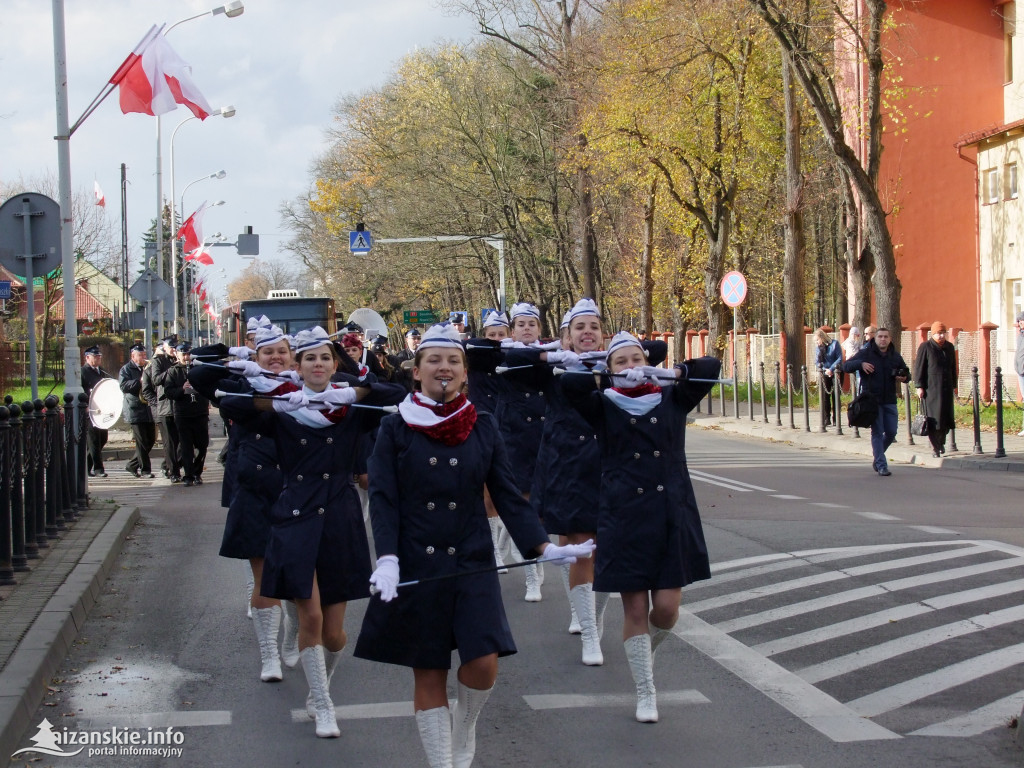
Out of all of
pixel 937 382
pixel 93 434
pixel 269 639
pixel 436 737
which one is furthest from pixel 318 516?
pixel 937 382

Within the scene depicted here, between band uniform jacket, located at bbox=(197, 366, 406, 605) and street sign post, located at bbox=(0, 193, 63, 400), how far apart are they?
7.52 meters

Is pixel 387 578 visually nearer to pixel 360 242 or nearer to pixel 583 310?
pixel 583 310

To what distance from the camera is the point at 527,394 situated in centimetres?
881

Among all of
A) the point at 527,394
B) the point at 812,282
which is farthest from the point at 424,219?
the point at 527,394

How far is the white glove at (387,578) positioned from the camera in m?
4.27

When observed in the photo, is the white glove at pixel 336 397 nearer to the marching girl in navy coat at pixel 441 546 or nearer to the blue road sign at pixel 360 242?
the marching girl in navy coat at pixel 441 546

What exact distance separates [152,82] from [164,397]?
489cm

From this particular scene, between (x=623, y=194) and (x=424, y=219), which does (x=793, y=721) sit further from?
(x=424, y=219)

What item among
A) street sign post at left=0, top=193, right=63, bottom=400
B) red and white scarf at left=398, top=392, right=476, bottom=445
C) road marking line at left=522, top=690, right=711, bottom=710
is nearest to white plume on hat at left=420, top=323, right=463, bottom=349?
red and white scarf at left=398, top=392, right=476, bottom=445

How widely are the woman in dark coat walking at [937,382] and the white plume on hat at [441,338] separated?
1404 centimetres

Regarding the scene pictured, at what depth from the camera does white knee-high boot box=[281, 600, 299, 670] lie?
645 cm

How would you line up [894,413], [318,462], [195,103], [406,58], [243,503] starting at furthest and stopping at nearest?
[406,58], [195,103], [894,413], [243,503], [318,462]

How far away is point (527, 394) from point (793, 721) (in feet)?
12.0

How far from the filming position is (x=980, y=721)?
5.59 meters
